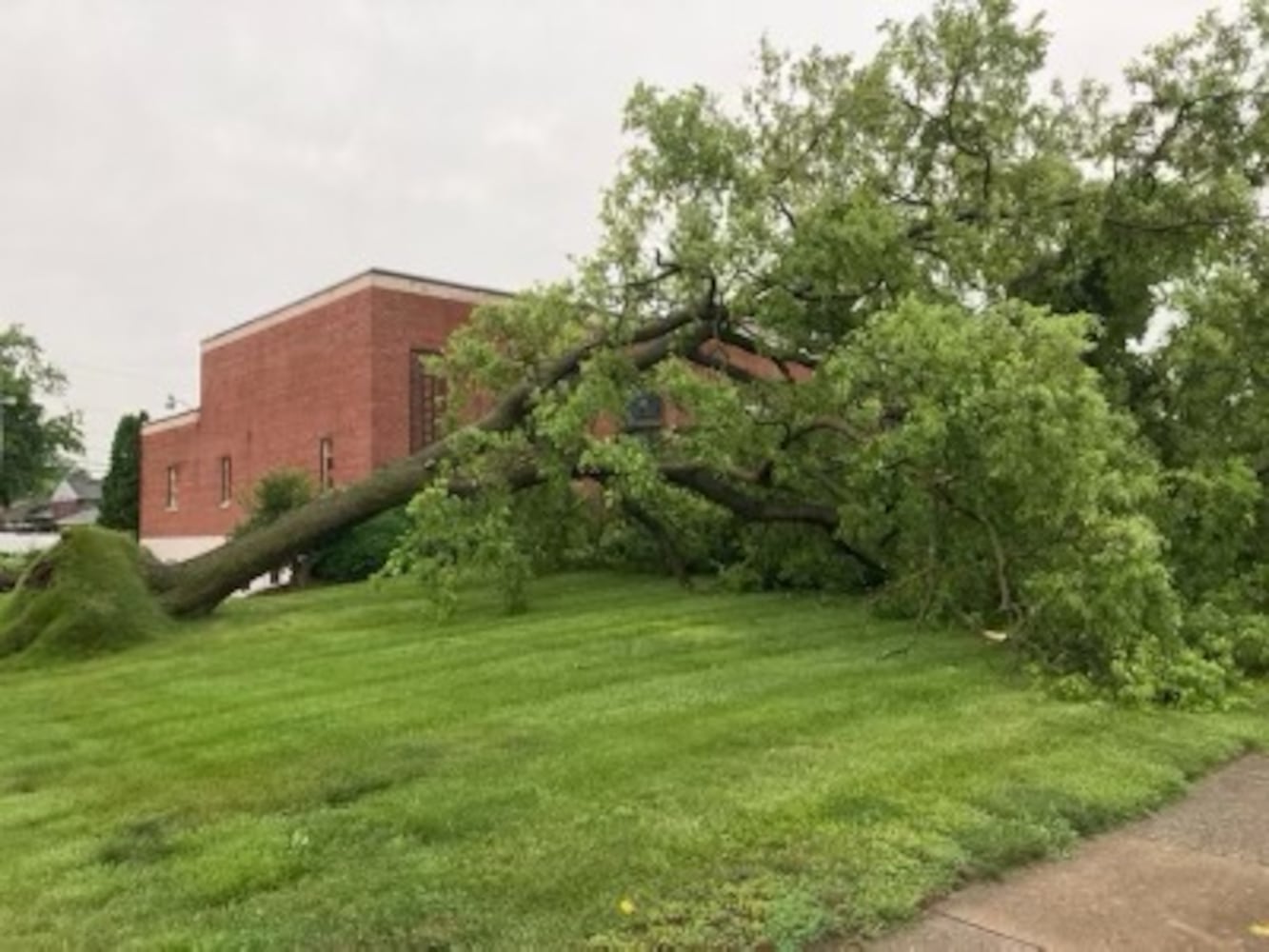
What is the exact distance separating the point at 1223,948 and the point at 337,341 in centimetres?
2702

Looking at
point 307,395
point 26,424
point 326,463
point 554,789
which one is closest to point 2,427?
point 26,424

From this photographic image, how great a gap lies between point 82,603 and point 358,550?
29.2 ft

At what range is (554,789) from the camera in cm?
611

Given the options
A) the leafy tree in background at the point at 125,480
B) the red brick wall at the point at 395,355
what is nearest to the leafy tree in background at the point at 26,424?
the leafy tree in background at the point at 125,480

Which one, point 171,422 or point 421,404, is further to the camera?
point 171,422

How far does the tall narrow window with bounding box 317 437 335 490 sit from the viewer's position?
29.2 meters

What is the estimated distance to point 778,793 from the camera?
5.90 m

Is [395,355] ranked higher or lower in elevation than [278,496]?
higher

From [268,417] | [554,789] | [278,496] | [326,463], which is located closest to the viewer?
[554,789]

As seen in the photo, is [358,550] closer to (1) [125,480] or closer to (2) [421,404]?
(2) [421,404]

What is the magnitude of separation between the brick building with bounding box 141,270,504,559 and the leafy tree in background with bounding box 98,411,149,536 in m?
5.57

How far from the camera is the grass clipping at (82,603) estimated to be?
42.6ft

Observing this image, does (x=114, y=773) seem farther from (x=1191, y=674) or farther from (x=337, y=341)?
(x=337, y=341)

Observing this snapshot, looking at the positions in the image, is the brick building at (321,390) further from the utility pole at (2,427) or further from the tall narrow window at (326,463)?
the utility pole at (2,427)
